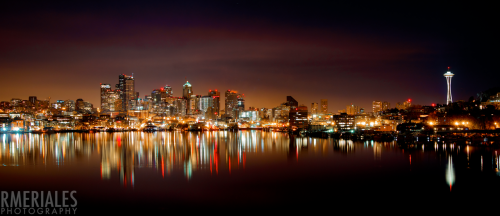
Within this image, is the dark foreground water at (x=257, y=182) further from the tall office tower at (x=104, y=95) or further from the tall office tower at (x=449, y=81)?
the tall office tower at (x=104, y=95)

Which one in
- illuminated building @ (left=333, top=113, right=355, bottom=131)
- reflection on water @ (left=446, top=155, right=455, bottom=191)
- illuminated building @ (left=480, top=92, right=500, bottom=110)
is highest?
illuminated building @ (left=480, top=92, right=500, bottom=110)

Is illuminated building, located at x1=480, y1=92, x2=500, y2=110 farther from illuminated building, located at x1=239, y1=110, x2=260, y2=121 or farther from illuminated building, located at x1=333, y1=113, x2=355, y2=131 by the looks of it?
illuminated building, located at x1=239, y1=110, x2=260, y2=121

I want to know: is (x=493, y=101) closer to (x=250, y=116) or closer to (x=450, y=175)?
(x=450, y=175)

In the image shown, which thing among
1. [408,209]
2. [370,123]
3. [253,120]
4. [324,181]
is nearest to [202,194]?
[324,181]

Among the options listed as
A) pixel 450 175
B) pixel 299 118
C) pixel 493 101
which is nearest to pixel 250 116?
pixel 299 118

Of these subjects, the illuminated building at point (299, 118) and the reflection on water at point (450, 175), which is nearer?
the reflection on water at point (450, 175)

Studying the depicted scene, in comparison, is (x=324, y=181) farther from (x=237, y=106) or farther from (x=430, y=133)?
(x=237, y=106)

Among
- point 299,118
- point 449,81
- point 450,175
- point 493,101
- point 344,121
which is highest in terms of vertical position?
point 449,81

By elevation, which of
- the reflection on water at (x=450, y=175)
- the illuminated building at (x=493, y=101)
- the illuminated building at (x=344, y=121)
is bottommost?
the reflection on water at (x=450, y=175)

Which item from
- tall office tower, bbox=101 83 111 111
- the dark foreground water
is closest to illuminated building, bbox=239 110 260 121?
tall office tower, bbox=101 83 111 111

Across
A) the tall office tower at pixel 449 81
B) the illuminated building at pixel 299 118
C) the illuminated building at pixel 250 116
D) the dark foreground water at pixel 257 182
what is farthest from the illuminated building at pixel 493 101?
the illuminated building at pixel 250 116

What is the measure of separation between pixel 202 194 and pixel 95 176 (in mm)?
6299

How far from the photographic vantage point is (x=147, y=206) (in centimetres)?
1120

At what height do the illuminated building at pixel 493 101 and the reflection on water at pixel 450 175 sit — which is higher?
the illuminated building at pixel 493 101
